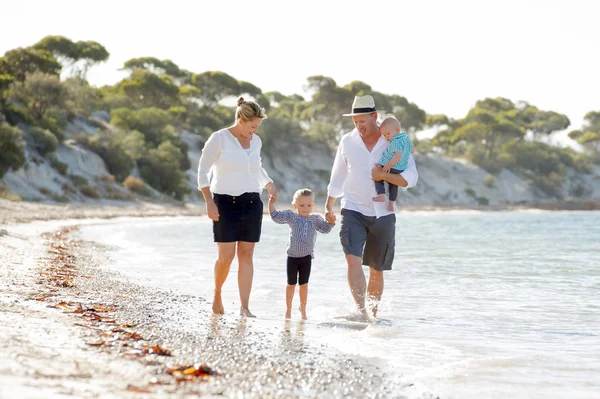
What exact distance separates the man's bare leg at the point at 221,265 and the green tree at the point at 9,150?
21.9 m

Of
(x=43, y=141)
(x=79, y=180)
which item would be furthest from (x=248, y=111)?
(x=43, y=141)

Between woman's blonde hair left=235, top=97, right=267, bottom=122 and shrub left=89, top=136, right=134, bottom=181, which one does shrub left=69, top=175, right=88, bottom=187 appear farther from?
woman's blonde hair left=235, top=97, right=267, bottom=122

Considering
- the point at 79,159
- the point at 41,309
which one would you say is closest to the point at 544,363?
the point at 41,309

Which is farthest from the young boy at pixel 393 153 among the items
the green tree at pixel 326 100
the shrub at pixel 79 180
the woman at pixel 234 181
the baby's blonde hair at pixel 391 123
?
the green tree at pixel 326 100

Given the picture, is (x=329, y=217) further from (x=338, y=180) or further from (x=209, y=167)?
(x=209, y=167)

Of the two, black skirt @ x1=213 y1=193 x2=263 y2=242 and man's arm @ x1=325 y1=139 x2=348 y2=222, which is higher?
man's arm @ x1=325 y1=139 x2=348 y2=222

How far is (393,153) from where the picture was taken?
574 cm

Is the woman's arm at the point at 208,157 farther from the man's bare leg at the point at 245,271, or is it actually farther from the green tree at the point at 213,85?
the green tree at the point at 213,85

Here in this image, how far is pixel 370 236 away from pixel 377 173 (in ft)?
1.85

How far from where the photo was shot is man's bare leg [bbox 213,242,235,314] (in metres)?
5.77

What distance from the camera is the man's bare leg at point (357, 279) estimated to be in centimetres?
595

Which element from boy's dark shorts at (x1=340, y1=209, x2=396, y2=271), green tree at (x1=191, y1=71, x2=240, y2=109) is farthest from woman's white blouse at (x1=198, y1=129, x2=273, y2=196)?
green tree at (x1=191, y1=71, x2=240, y2=109)

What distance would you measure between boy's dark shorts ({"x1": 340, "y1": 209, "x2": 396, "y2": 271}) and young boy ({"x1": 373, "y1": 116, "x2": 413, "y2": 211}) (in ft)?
0.67

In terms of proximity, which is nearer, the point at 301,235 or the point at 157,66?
the point at 301,235
